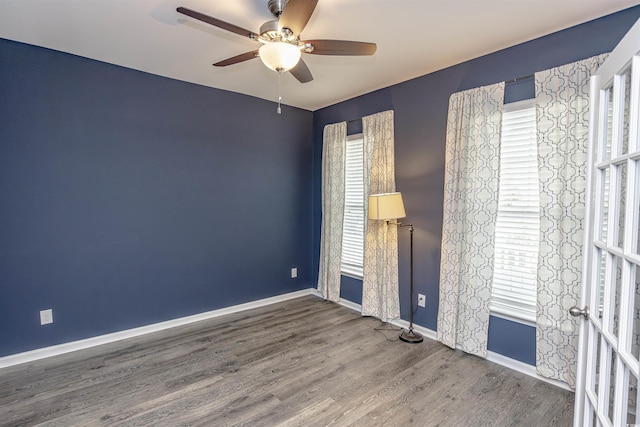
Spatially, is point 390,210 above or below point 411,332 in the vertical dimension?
above

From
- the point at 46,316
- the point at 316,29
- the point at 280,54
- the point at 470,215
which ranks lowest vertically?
the point at 46,316

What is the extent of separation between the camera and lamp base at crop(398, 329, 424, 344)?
3080 millimetres

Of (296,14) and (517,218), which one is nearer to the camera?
(296,14)

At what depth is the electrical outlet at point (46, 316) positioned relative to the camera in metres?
2.76

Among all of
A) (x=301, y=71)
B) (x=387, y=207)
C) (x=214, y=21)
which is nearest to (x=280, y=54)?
(x=214, y=21)

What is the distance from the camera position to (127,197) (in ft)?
10.3

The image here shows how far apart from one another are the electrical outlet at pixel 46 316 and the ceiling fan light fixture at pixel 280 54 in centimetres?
288

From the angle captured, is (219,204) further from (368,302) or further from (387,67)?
(387,67)

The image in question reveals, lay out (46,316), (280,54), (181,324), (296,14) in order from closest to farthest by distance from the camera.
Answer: (296,14), (280,54), (46,316), (181,324)

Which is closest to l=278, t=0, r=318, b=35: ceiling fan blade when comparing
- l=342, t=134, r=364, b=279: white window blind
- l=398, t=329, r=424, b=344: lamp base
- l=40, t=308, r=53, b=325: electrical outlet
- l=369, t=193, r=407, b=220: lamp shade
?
l=369, t=193, r=407, b=220: lamp shade

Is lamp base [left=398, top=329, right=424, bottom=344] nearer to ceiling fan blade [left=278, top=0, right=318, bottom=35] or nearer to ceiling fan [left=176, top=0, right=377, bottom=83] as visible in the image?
ceiling fan [left=176, top=0, right=377, bottom=83]

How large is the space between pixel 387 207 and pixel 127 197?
8.45 ft

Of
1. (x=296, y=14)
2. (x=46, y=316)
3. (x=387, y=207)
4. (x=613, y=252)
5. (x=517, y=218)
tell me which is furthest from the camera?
(x=387, y=207)

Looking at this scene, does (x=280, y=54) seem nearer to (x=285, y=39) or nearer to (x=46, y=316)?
(x=285, y=39)
